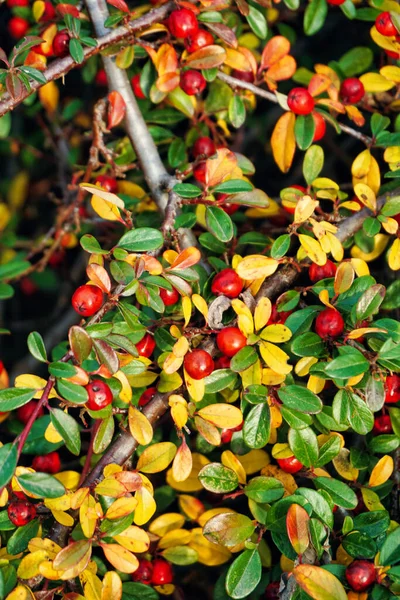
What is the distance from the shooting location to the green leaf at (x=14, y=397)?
3.07ft

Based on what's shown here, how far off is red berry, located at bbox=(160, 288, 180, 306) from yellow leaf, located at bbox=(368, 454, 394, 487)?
1.48 ft

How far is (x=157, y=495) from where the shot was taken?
1.30 meters

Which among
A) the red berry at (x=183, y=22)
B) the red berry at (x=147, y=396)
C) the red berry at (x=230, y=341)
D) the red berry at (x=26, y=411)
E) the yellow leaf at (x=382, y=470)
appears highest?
the red berry at (x=183, y=22)

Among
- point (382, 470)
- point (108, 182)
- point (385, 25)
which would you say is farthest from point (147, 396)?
point (385, 25)

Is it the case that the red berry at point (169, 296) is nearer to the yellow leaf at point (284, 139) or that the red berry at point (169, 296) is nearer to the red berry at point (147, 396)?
the red berry at point (147, 396)

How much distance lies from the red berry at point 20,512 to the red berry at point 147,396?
0.82 ft

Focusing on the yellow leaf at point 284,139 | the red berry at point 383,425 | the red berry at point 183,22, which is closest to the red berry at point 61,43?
the red berry at point 183,22

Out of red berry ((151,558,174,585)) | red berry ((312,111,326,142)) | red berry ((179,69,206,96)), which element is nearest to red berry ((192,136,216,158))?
red berry ((179,69,206,96))

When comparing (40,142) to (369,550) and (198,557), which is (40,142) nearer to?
(198,557)

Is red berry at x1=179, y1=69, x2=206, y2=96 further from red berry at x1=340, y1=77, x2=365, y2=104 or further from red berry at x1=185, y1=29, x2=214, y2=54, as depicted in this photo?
red berry at x1=340, y1=77, x2=365, y2=104

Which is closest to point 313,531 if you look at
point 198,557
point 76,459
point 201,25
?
point 198,557

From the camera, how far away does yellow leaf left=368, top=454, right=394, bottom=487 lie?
1.09 m

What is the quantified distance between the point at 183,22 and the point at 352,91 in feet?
1.28

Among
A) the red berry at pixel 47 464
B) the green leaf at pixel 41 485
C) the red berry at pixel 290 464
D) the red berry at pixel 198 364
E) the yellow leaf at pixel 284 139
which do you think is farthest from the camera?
the yellow leaf at pixel 284 139
